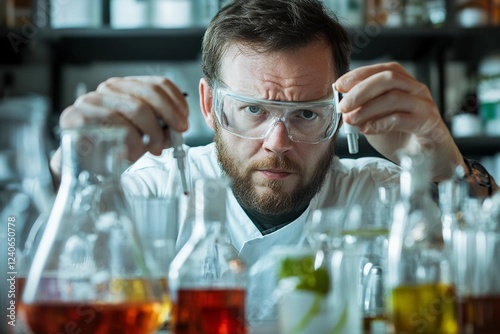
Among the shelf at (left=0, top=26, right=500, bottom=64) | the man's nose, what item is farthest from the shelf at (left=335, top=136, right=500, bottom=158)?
the man's nose

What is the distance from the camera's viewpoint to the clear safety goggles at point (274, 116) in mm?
1812

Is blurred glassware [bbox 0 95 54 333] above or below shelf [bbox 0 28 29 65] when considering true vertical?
below

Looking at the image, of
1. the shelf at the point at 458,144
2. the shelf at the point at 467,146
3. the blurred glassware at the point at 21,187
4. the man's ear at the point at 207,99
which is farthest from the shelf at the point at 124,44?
the blurred glassware at the point at 21,187

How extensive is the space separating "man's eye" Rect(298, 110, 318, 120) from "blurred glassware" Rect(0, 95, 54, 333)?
668 mm

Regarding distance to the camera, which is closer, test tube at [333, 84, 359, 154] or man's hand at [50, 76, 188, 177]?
man's hand at [50, 76, 188, 177]

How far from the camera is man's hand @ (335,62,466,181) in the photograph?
5.30ft

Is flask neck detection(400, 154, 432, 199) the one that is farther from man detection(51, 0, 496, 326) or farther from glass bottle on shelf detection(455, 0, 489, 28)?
glass bottle on shelf detection(455, 0, 489, 28)

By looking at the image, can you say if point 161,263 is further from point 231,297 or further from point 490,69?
point 490,69

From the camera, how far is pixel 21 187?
102 cm

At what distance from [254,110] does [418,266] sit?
97 centimetres

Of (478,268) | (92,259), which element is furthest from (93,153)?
(478,268)

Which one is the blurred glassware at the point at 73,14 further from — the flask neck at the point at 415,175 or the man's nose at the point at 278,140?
the flask neck at the point at 415,175

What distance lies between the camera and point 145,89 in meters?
1.39

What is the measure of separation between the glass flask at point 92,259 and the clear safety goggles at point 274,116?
0.86m
